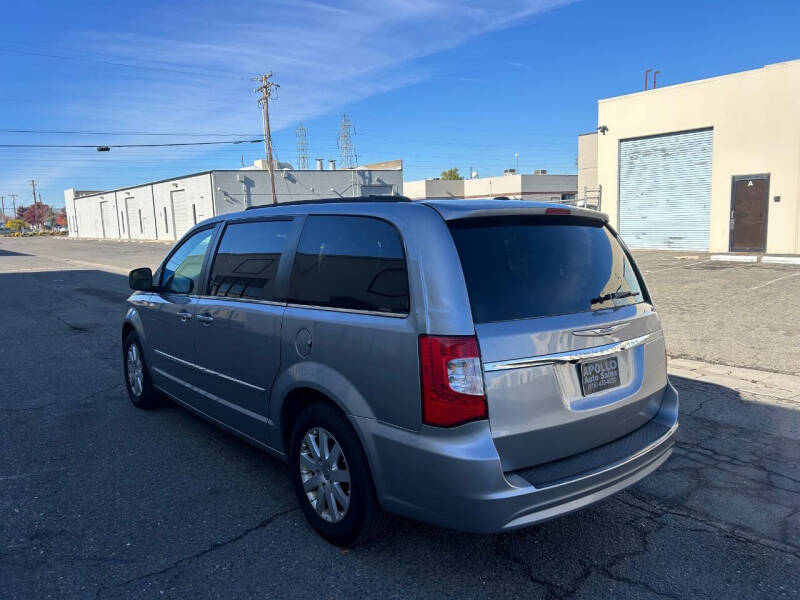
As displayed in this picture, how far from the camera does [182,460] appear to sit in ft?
14.3

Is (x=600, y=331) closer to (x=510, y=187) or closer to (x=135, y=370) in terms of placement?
(x=135, y=370)

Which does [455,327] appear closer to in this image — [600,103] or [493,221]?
[493,221]

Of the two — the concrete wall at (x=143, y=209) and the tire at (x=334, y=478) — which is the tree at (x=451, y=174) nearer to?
the concrete wall at (x=143, y=209)

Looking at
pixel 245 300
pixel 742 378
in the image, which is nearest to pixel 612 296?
pixel 245 300

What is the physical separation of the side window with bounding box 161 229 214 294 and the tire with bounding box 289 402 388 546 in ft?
5.85

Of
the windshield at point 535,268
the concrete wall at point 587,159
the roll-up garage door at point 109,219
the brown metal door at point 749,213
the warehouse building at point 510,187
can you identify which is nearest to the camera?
the windshield at point 535,268

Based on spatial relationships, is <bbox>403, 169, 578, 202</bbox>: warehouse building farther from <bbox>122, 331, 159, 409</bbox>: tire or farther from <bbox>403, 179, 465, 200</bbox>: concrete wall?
<bbox>122, 331, 159, 409</bbox>: tire

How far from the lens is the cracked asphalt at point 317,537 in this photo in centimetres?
285

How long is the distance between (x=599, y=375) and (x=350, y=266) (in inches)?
54.5

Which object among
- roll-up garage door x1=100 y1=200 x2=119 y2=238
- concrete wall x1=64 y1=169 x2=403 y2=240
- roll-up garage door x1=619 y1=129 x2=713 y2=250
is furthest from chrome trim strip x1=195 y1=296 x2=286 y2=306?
roll-up garage door x1=100 y1=200 x2=119 y2=238

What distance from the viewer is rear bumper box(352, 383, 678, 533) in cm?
253

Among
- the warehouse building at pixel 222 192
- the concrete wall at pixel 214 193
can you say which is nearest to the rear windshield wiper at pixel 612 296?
the concrete wall at pixel 214 193

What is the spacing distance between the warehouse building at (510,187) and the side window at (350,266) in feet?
203

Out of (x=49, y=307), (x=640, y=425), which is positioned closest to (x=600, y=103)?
(x=49, y=307)
